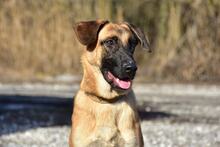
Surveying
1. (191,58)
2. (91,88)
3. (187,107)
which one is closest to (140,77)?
(191,58)

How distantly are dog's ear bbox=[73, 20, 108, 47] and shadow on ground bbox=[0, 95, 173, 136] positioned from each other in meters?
5.49

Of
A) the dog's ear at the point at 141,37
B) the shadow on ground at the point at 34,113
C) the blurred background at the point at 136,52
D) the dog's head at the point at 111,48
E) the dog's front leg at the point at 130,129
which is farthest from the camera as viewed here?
the blurred background at the point at 136,52

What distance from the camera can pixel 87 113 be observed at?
9.22 m

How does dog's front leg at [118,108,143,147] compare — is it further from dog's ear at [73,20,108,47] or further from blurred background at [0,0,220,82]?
blurred background at [0,0,220,82]

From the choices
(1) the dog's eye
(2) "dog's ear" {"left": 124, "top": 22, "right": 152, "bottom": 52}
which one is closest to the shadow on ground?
(2) "dog's ear" {"left": 124, "top": 22, "right": 152, "bottom": 52}

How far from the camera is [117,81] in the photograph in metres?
9.19

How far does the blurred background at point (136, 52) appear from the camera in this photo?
70.2 ft

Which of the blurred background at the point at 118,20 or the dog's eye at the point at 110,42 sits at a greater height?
the dog's eye at the point at 110,42

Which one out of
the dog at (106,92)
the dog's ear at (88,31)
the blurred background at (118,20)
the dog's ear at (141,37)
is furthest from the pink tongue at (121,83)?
the blurred background at (118,20)

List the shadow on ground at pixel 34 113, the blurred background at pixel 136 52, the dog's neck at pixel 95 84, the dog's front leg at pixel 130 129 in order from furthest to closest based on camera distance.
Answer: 1. the blurred background at pixel 136 52
2. the shadow on ground at pixel 34 113
3. the dog's neck at pixel 95 84
4. the dog's front leg at pixel 130 129

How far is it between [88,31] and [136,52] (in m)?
17.4

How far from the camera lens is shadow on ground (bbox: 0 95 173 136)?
52.4 feet

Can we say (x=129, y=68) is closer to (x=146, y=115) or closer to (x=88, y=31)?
(x=88, y=31)

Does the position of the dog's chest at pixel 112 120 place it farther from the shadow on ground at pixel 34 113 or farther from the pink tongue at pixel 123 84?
the shadow on ground at pixel 34 113
